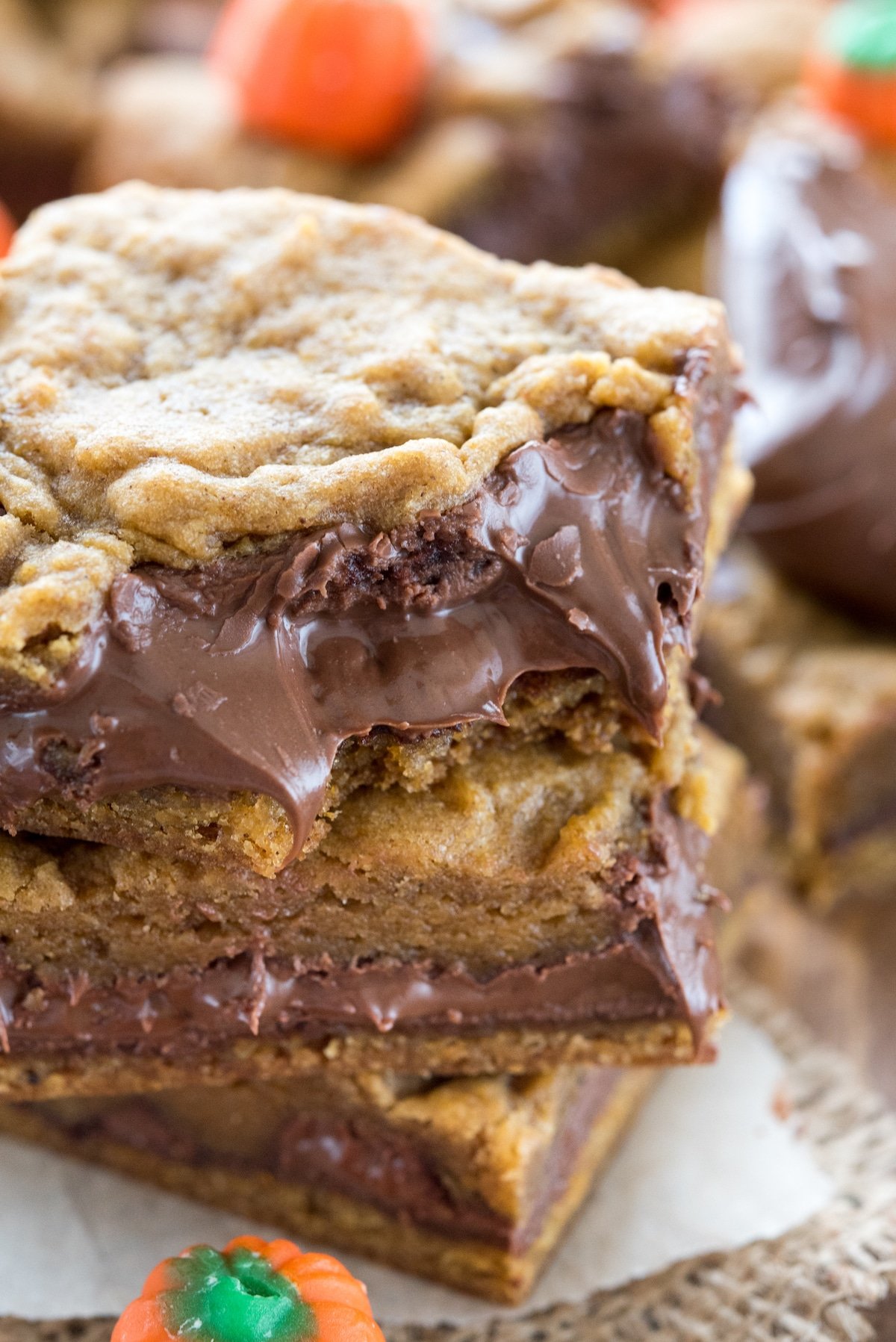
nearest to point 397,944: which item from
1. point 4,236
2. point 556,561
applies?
point 556,561

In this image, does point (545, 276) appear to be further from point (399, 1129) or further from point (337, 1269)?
point (337, 1269)

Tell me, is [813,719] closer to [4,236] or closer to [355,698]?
[355,698]

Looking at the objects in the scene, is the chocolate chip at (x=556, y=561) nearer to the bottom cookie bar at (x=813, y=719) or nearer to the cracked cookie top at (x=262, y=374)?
the cracked cookie top at (x=262, y=374)

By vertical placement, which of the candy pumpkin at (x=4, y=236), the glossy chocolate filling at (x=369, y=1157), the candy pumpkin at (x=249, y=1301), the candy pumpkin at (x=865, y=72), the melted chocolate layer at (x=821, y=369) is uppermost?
the candy pumpkin at (x=865, y=72)

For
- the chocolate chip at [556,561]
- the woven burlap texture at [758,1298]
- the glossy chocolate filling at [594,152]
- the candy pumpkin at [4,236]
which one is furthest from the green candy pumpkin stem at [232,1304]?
the glossy chocolate filling at [594,152]

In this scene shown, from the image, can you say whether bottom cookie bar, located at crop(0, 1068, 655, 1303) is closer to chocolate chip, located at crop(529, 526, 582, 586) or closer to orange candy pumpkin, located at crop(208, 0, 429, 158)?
chocolate chip, located at crop(529, 526, 582, 586)

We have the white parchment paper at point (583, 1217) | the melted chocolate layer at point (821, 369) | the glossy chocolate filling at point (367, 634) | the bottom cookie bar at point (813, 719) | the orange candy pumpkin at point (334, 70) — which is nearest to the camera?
the glossy chocolate filling at point (367, 634)

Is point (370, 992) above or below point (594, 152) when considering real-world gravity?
below
